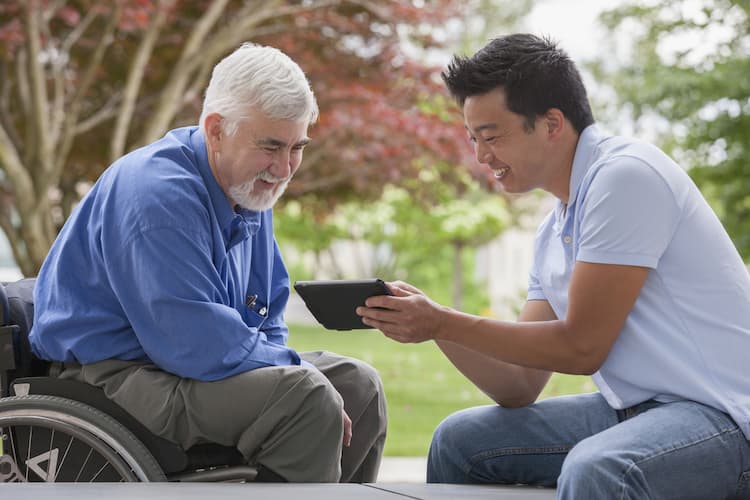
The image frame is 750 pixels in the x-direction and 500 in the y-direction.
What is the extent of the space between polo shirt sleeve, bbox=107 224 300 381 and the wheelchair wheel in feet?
0.56

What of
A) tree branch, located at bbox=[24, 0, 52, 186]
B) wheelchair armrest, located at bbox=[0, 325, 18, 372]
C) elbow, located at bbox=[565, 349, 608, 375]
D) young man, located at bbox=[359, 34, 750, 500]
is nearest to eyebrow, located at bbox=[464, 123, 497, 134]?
young man, located at bbox=[359, 34, 750, 500]

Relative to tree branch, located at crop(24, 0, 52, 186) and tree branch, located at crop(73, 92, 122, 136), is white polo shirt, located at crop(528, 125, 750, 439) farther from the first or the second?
tree branch, located at crop(73, 92, 122, 136)

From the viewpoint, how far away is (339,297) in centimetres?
202

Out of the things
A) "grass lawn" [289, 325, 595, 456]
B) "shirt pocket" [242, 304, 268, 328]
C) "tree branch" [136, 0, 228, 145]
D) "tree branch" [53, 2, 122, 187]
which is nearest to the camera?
"shirt pocket" [242, 304, 268, 328]

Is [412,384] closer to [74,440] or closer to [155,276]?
[74,440]

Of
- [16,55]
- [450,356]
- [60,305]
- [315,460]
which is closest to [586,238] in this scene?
[450,356]

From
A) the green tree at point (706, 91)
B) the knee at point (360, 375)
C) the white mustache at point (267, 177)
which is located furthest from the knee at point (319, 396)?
the green tree at point (706, 91)

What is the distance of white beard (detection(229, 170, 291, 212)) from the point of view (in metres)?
2.28

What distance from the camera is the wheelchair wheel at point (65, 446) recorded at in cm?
203

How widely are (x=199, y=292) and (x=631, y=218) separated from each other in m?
0.85

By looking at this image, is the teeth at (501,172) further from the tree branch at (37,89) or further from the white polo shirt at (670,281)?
the tree branch at (37,89)

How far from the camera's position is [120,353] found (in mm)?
2143

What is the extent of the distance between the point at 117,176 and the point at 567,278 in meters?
0.96

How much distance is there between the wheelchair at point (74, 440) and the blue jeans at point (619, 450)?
55 cm
